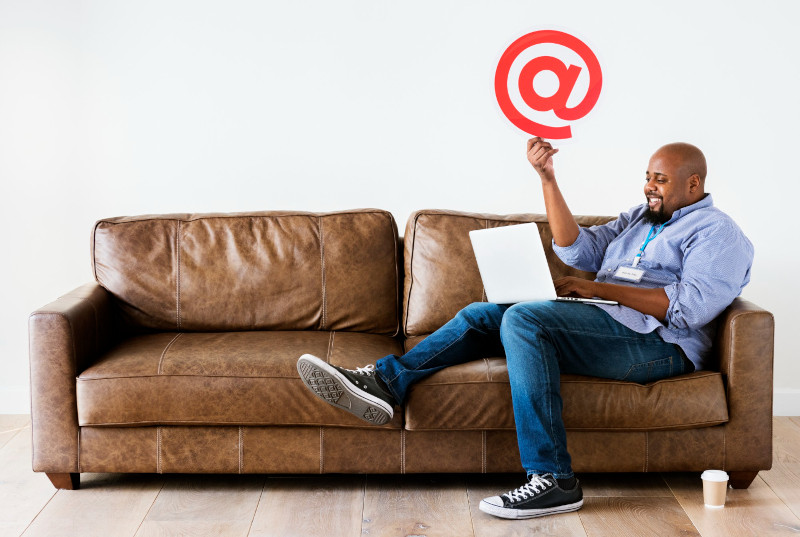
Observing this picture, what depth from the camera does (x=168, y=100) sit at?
3.34 metres

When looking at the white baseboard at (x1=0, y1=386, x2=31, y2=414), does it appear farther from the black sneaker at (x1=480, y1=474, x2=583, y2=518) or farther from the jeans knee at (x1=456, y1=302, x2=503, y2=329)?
the black sneaker at (x1=480, y1=474, x2=583, y2=518)

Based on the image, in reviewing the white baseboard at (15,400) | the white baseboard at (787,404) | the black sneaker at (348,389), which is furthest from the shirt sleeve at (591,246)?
the white baseboard at (15,400)

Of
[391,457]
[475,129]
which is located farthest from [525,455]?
[475,129]

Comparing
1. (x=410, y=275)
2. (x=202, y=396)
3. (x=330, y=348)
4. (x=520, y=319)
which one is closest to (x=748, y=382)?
(x=520, y=319)

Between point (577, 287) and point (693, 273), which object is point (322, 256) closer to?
point (577, 287)

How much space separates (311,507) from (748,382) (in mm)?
1304

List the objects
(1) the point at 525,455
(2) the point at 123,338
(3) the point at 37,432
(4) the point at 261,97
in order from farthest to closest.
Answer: (4) the point at 261,97 < (2) the point at 123,338 < (3) the point at 37,432 < (1) the point at 525,455

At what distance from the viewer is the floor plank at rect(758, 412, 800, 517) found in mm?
2449

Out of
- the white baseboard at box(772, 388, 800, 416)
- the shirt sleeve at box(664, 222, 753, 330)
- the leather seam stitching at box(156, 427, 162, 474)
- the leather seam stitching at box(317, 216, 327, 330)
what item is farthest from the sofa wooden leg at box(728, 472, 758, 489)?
the leather seam stitching at box(156, 427, 162, 474)

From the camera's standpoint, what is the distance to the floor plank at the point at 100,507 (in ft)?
7.10

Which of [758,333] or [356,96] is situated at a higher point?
[356,96]

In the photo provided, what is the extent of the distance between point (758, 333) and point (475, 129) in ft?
4.71

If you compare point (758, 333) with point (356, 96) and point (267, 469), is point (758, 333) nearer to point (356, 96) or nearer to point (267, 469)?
point (267, 469)

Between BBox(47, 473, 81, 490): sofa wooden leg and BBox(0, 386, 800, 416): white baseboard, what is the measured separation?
1037 mm
